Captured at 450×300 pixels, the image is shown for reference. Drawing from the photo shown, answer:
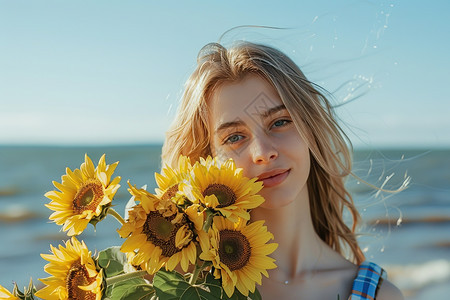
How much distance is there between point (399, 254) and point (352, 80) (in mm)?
4936

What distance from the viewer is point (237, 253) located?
1.13 m

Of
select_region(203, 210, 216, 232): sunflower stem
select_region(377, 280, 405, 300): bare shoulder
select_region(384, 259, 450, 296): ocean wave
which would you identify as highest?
select_region(384, 259, 450, 296): ocean wave

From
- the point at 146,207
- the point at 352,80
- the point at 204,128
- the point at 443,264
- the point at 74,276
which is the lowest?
the point at 74,276

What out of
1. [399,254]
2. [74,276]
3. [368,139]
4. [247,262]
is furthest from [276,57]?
[399,254]

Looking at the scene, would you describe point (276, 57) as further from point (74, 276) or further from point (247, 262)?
point (74, 276)

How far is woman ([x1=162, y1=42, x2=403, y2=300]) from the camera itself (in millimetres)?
1708

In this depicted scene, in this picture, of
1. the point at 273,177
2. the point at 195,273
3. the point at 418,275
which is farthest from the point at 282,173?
A: the point at 418,275

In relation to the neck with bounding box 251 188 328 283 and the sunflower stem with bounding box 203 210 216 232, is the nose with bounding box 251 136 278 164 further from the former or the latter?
the sunflower stem with bounding box 203 210 216 232

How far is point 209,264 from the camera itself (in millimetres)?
1092

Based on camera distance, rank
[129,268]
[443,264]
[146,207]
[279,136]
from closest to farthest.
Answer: [146,207], [129,268], [279,136], [443,264]

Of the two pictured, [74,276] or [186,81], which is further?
[186,81]

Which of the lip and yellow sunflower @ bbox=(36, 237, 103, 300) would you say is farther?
the lip

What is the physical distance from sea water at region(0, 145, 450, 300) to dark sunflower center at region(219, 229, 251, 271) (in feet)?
3.77

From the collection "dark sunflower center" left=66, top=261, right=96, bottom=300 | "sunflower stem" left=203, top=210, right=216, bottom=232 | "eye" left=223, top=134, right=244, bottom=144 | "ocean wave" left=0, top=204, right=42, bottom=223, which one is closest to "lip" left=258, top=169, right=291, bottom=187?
"eye" left=223, top=134, right=244, bottom=144
